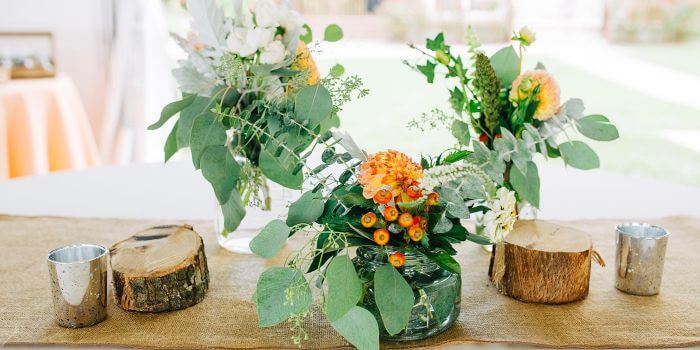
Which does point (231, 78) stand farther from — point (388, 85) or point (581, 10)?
point (581, 10)

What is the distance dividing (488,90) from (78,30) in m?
2.89

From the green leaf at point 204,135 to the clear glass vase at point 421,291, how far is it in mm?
238

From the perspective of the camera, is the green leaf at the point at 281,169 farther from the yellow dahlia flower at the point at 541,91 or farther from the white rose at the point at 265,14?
the yellow dahlia flower at the point at 541,91

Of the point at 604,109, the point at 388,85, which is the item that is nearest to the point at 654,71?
the point at 604,109

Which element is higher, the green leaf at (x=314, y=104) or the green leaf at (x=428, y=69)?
the green leaf at (x=428, y=69)

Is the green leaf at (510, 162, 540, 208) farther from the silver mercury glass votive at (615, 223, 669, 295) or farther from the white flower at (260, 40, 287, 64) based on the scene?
the white flower at (260, 40, 287, 64)

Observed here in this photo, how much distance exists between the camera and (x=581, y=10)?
29.5 ft

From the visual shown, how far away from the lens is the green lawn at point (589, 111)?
4.94 metres

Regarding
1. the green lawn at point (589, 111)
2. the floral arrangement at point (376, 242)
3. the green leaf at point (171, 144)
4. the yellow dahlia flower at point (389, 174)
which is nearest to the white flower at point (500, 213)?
the floral arrangement at point (376, 242)

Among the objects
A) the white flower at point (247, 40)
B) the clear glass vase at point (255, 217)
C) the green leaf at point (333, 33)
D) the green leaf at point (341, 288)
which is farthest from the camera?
the clear glass vase at point (255, 217)

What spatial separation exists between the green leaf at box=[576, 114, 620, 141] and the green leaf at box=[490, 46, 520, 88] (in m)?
0.11

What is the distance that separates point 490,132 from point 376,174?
12.6 inches

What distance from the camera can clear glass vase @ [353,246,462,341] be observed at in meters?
0.77

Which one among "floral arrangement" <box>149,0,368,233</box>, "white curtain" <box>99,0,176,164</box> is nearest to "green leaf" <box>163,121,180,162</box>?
"floral arrangement" <box>149,0,368,233</box>
